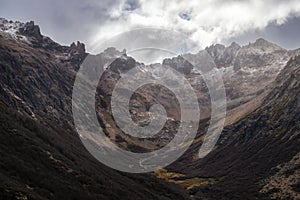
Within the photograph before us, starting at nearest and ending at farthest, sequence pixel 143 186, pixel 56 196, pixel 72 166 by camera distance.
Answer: pixel 56 196 < pixel 72 166 < pixel 143 186

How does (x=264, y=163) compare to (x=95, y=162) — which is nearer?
(x=95, y=162)

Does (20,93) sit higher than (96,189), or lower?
higher

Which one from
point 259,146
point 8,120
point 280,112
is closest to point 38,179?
point 8,120

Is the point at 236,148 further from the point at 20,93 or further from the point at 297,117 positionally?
the point at 20,93

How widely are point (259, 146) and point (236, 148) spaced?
2342 cm

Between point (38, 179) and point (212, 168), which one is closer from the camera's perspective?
point (38, 179)

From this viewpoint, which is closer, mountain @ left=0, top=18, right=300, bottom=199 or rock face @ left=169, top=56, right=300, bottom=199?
mountain @ left=0, top=18, right=300, bottom=199

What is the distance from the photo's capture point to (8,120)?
84.1m

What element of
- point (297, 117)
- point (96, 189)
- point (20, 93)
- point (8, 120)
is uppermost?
point (297, 117)

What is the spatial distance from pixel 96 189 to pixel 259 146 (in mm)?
115414

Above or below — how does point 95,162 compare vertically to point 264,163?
below

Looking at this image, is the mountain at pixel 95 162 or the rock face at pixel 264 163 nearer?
the mountain at pixel 95 162

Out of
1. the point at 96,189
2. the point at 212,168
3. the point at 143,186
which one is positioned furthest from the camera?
the point at 212,168

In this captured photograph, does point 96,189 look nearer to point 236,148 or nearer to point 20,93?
point 20,93
